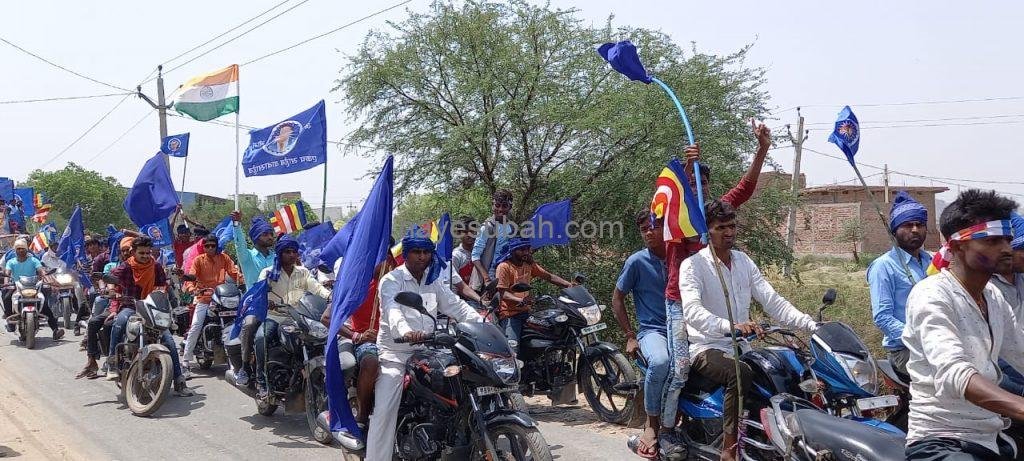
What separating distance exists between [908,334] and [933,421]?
1.04 feet

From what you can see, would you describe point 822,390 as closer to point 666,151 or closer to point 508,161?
point 666,151

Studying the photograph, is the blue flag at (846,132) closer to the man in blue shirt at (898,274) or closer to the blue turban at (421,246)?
the man in blue shirt at (898,274)

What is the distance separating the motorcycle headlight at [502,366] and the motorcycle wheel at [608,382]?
2324mm

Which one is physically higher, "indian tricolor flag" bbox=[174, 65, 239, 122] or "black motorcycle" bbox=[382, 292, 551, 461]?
"indian tricolor flag" bbox=[174, 65, 239, 122]

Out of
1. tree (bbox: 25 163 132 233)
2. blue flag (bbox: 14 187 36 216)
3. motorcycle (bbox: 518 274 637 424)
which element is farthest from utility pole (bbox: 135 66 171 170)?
tree (bbox: 25 163 132 233)

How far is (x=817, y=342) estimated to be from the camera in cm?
431

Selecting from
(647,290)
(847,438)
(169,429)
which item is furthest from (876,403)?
(169,429)

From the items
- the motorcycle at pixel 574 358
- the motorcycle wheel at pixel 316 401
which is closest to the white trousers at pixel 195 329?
the motorcycle wheel at pixel 316 401

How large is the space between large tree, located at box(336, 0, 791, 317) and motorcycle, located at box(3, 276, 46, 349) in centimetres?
589

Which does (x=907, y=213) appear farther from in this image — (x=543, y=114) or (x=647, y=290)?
(x=543, y=114)

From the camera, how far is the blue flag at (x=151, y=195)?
35.4 ft

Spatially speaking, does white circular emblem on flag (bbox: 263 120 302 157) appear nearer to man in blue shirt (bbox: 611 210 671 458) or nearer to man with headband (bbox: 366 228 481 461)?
man with headband (bbox: 366 228 481 461)

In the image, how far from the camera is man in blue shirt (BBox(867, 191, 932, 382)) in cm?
519

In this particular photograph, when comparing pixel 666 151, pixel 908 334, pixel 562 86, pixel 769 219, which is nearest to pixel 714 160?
pixel 666 151
